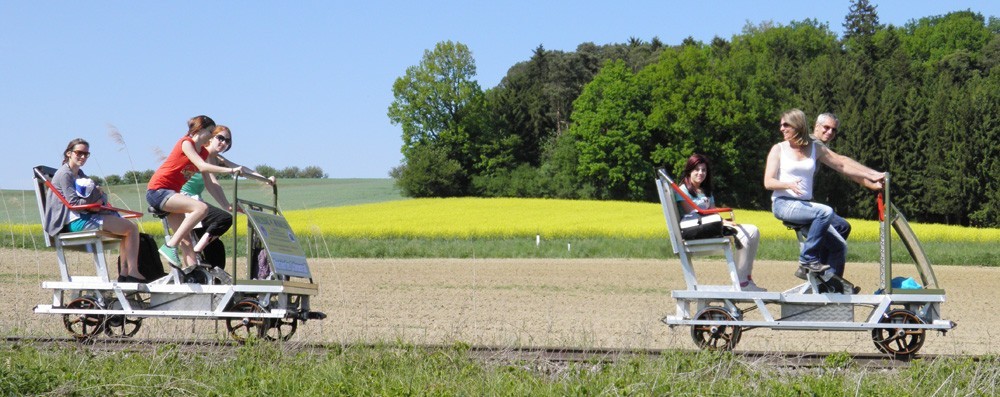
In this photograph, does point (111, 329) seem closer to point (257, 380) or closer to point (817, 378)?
point (257, 380)

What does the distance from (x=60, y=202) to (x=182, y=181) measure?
3.11 feet

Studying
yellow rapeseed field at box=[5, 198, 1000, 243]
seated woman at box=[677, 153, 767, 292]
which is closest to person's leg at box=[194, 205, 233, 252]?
seated woman at box=[677, 153, 767, 292]

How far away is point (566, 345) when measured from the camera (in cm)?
841

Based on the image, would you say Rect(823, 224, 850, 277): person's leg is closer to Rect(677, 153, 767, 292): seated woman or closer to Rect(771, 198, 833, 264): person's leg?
Rect(771, 198, 833, 264): person's leg

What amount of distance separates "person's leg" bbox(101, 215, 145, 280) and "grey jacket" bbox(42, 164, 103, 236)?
22 cm

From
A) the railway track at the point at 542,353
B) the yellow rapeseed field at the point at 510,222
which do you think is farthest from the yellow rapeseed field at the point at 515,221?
the railway track at the point at 542,353

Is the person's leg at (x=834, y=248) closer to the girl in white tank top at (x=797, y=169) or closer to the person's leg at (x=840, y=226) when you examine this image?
the person's leg at (x=840, y=226)

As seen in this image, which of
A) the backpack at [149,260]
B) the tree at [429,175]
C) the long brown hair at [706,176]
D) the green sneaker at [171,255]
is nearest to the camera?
the long brown hair at [706,176]

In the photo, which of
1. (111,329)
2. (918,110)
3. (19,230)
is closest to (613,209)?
(918,110)

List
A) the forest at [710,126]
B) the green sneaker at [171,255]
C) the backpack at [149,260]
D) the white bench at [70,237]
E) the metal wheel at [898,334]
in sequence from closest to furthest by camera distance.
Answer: the metal wheel at [898,334], the white bench at [70,237], the green sneaker at [171,255], the backpack at [149,260], the forest at [710,126]

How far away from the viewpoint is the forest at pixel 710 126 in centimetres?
6275

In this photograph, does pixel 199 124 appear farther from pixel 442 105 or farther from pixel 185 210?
pixel 442 105

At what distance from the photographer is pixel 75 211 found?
9352mm

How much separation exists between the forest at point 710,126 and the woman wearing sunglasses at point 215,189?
5591 cm
